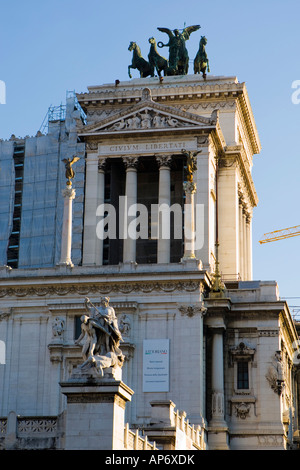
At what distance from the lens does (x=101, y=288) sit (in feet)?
217

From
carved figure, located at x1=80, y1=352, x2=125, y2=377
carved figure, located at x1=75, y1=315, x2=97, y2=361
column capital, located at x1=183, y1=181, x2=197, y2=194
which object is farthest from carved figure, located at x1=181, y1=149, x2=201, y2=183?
carved figure, located at x1=80, y1=352, x2=125, y2=377

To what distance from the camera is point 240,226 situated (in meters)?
88.8

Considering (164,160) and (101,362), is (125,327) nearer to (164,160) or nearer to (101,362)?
(164,160)

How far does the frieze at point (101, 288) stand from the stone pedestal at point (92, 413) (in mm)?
25511

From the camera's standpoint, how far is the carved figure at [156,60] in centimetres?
9138

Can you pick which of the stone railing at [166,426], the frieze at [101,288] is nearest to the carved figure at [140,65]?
the frieze at [101,288]


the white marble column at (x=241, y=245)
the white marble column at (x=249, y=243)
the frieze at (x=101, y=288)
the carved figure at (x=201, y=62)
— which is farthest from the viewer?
the carved figure at (x=201, y=62)

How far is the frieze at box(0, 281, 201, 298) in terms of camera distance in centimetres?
6519

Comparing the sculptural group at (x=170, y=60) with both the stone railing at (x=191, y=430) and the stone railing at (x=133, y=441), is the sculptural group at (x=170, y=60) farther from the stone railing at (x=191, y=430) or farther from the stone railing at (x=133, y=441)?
the stone railing at (x=133, y=441)

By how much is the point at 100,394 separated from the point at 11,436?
8.68m

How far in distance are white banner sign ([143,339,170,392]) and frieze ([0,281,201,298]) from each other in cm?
345

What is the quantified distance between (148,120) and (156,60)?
15.9 meters

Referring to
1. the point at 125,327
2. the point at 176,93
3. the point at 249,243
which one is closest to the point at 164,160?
the point at 176,93
